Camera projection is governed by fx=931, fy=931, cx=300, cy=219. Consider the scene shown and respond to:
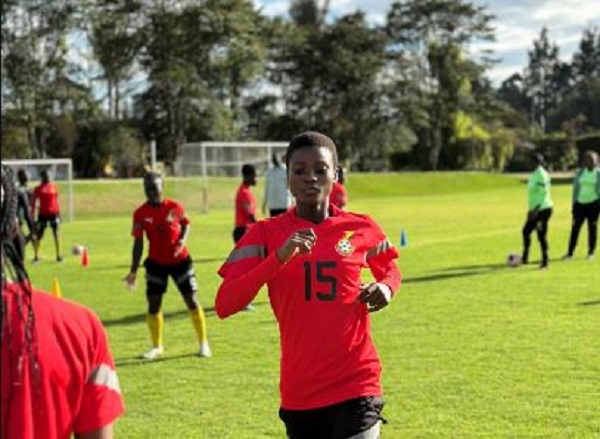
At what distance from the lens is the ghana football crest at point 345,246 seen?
4.27 metres

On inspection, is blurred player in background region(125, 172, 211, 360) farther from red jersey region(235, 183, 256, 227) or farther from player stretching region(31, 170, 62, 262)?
player stretching region(31, 170, 62, 262)

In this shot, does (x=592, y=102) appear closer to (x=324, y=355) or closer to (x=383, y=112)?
(x=383, y=112)

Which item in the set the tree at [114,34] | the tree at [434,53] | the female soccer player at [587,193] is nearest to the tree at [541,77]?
the tree at [434,53]

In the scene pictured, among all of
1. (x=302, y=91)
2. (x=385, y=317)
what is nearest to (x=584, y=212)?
(x=385, y=317)

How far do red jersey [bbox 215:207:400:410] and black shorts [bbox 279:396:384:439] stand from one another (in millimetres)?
29

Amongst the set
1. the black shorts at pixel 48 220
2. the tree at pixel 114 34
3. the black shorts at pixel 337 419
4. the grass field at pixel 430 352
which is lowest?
the grass field at pixel 430 352

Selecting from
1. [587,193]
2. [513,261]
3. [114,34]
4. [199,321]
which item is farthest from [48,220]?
[114,34]

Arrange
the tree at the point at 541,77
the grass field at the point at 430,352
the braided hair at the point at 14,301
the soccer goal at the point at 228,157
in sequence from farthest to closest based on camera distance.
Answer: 1. the tree at the point at 541,77
2. the soccer goal at the point at 228,157
3. the grass field at the point at 430,352
4. the braided hair at the point at 14,301

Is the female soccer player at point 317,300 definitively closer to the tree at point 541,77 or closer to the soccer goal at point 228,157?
the soccer goal at point 228,157

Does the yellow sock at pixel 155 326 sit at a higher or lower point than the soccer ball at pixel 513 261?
higher

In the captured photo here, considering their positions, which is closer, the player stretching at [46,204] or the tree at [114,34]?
the player stretching at [46,204]

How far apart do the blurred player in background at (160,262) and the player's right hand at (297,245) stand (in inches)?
234

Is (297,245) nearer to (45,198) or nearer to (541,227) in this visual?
(541,227)

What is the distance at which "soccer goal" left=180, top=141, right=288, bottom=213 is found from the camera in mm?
45353
